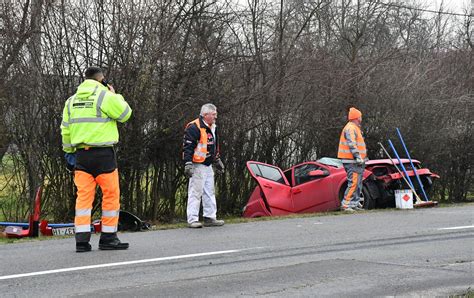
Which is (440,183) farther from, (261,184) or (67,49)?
(67,49)

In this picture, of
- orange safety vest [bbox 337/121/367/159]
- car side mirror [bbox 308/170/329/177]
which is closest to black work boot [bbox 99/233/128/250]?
orange safety vest [bbox 337/121/367/159]

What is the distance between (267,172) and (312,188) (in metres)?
0.97

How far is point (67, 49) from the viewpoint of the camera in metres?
12.5

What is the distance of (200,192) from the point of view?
35.1 ft

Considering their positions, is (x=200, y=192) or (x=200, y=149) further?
(x=200, y=192)

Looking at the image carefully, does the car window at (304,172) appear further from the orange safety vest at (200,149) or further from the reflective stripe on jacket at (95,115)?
the reflective stripe on jacket at (95,115)

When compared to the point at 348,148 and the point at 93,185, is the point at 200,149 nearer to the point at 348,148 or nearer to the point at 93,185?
the point at 93,185

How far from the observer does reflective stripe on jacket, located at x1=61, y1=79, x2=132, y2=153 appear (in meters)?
7.80

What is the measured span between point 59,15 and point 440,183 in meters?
11.8

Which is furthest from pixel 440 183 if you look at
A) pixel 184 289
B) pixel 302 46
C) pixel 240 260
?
pixel 184 289

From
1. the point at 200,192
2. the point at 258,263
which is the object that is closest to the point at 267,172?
the point at 200,192

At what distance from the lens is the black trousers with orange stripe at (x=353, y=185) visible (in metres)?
13.0

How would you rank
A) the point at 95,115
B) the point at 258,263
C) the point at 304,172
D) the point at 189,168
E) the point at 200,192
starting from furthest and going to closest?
the point at 304,172
the point at 200,192
the point at 189,168
the point at 95,115
the point at 258,263

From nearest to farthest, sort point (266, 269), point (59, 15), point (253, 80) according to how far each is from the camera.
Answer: point (266, 269) → point (59, 15) → point (253, 80)
